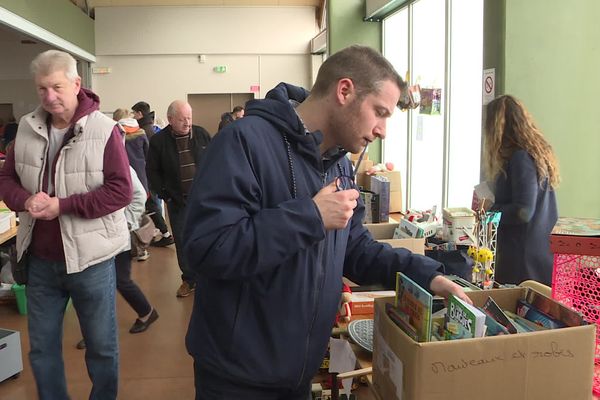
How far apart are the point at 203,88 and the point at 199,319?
987 centimetres

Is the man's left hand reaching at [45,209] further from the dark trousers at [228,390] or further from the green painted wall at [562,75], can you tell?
the green painted wall at [562,75]

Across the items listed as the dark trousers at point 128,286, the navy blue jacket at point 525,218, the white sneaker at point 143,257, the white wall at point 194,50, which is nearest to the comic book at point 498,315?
the navy blue jacket at point 525,218

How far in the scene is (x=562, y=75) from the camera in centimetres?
279

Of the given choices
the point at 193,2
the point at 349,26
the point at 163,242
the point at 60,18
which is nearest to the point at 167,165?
the point at 163,242

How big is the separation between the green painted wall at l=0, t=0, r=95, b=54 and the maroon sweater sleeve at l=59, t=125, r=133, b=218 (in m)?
4.37

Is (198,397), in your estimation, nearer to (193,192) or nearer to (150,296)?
(193,192)

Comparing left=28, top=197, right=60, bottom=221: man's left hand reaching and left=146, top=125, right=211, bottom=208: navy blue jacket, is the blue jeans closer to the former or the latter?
left=28, top=197, right=60, bottom=221: man's left hand reaching

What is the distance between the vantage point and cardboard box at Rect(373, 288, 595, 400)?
1.04 meters

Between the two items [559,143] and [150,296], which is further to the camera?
[150,296]

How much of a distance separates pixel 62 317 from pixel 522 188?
2.13 m

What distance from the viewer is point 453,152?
13.9ft

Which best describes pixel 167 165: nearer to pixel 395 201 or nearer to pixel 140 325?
pixel 140 325

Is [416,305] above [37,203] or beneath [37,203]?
beneath

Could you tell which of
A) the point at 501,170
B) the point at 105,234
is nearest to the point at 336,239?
the point at 105,234
